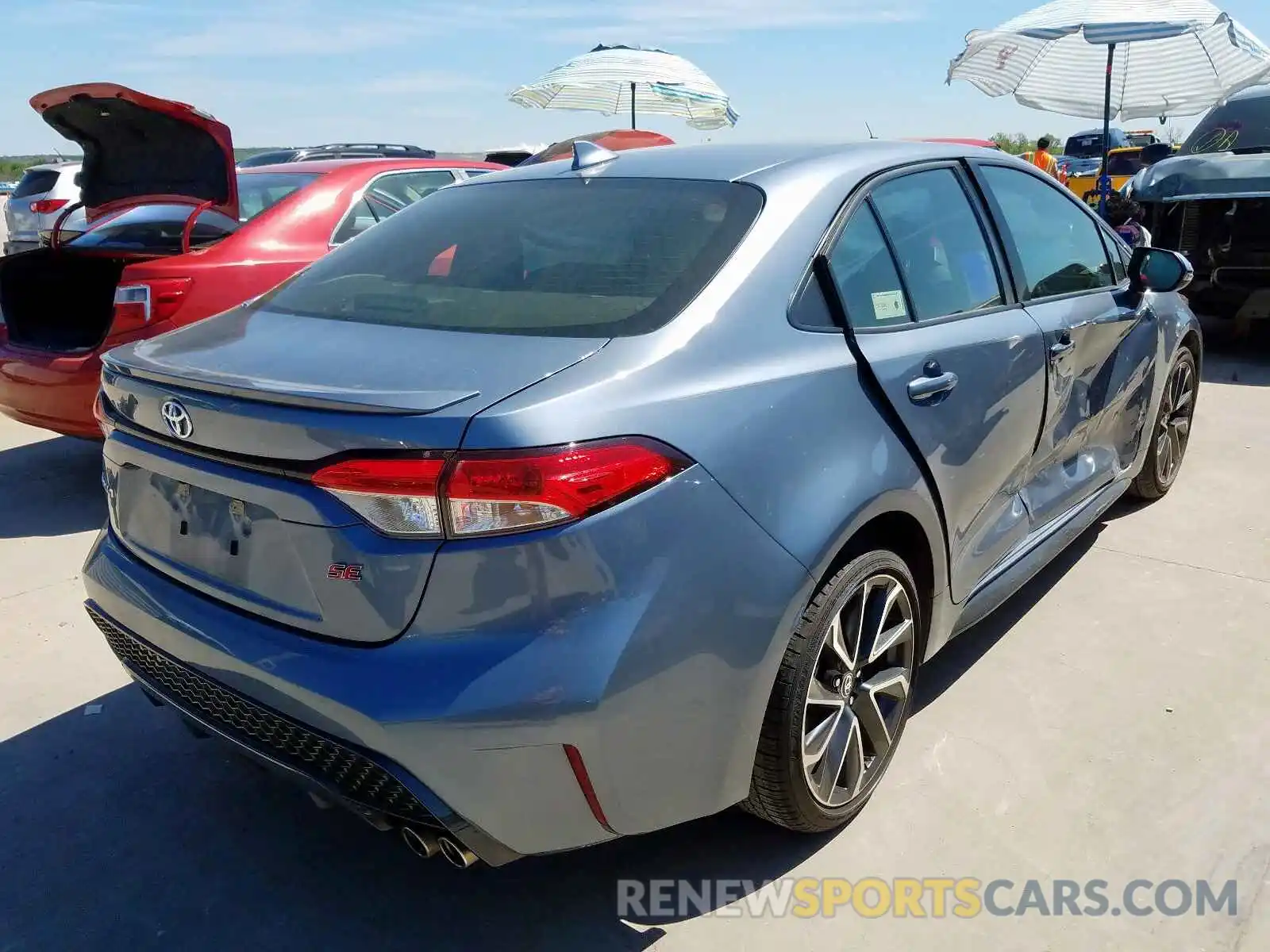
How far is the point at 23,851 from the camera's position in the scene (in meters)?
2.43

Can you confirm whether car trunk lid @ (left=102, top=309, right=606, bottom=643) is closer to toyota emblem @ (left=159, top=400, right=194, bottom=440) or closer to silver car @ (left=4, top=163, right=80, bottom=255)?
toyota emblem @ (left=159, top=400, right=194, bottom=440)

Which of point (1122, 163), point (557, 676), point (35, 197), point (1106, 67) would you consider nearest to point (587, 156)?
point (557, 676)

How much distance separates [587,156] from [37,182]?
15063mm

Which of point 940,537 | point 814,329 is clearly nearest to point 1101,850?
point 940,537

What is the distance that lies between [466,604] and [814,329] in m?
1.00

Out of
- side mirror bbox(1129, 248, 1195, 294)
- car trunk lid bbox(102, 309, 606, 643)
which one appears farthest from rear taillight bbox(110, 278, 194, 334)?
side mirror bbox(1129, 248, 1195, 294)

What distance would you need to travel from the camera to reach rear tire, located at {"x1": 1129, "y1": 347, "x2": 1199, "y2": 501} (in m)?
4.35

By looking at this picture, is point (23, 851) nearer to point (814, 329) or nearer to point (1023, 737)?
point (814, 329)

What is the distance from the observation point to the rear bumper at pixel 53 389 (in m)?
4.46

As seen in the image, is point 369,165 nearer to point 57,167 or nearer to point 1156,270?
point 1156,270

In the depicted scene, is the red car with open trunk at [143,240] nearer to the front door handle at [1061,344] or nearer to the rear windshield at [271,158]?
the front door handle at [1061,344]

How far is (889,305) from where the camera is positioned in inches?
98.9

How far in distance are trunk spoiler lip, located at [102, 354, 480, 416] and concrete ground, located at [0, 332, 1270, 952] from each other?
1.13 meters
